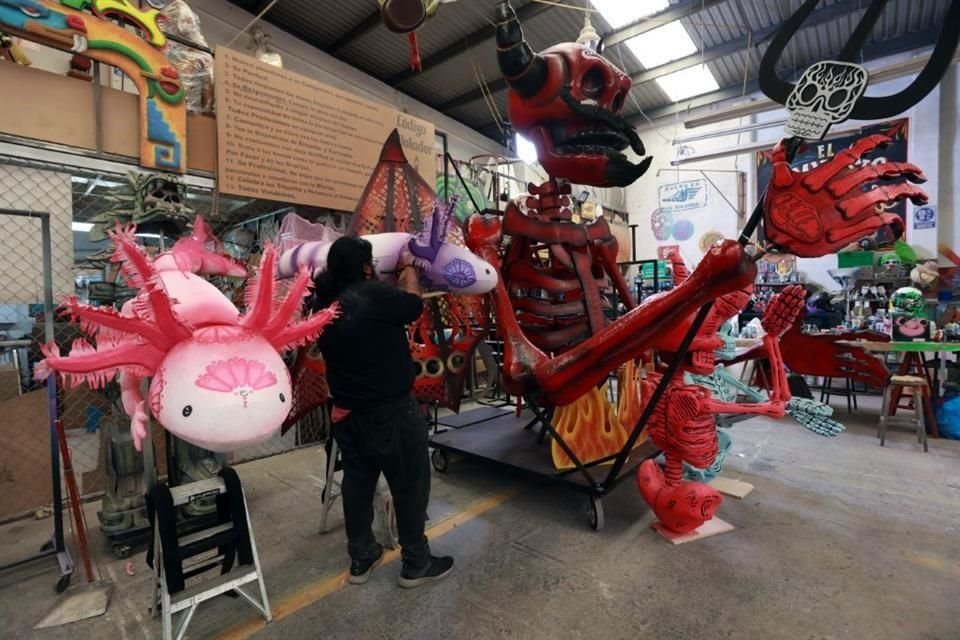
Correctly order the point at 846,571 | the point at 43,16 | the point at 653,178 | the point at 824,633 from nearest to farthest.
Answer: the point at 824,633
the point at 846,571
the point at 43,16
the point at 653,178

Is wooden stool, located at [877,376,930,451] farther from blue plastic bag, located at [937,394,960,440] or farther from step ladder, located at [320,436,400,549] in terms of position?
step ladder, located at [320,436,400,549]

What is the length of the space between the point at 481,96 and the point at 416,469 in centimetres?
732

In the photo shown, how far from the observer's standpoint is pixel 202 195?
3.72 metres

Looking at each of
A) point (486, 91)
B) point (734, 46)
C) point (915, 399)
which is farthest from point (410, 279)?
point (734, 46)

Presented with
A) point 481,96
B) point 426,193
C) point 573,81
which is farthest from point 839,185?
point 481,96

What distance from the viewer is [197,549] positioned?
5.63ft

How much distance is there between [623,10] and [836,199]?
5.73 metres

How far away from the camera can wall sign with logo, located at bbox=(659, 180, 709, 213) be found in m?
9.16

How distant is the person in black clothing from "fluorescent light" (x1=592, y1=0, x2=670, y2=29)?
5.71 m

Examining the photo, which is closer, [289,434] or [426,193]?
[426,193]

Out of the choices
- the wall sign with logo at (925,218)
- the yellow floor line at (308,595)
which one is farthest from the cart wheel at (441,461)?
the wall sign with logo at (925,218)

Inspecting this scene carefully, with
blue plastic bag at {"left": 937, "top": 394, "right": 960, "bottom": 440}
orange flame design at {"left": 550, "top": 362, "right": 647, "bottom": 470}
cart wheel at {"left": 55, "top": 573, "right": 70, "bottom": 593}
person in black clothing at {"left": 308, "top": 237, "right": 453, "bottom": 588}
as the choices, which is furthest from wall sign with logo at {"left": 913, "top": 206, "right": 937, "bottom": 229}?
cart wheel at {"left": 55, "top": 573, "right": 70, "bottom": 593}

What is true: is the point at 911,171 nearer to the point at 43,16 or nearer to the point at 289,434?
the point at 43,16

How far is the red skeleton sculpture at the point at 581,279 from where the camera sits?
205cm
